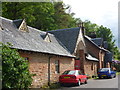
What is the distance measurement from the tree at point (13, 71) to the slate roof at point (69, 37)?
12.7 meters

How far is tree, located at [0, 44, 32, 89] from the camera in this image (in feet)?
31.5

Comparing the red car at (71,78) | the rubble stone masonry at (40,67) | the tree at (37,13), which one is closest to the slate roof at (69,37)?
the rubble stone masonry at (40,67)

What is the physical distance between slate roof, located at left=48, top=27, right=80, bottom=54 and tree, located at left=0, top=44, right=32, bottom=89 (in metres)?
12.7

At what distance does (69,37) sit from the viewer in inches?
1022

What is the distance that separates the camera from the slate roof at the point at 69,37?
2388 centimetres

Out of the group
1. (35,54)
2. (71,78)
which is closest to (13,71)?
(35,54)

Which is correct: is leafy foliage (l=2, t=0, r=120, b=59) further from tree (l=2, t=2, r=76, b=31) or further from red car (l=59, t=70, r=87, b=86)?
red car (l=59, t=70, r=87, b=86)

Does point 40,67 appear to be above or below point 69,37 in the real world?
below

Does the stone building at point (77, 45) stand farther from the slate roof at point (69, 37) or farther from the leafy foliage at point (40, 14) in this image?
the leafy foliage at point (40, 14)

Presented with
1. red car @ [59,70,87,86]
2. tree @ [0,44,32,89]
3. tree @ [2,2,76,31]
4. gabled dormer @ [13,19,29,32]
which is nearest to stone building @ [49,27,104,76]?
red car @ [59,70,87,86]

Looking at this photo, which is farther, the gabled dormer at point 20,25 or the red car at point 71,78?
the gabled dormer at point 20,25

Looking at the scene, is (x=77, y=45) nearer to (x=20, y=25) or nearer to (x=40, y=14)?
(x=20, y=25)

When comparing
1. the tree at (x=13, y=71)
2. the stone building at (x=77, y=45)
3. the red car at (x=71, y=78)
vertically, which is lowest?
the red car at (x=71, y=78)

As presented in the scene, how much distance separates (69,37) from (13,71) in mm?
16854
